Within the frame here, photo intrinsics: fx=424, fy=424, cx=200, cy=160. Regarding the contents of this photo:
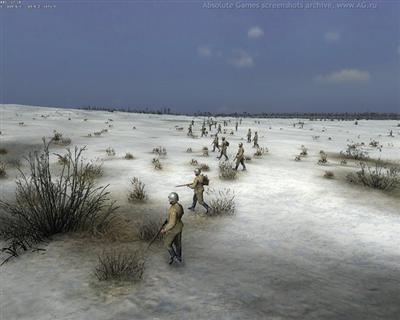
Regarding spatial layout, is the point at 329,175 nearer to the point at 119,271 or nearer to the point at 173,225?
the point at 173,225

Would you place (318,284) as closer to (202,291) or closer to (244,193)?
(202,291)

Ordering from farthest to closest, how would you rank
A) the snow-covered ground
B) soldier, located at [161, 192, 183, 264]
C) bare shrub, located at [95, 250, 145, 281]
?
soldier, located at [161, 192, 183, 264], bare shrub, located at [95, 250, 145, 281], the snow-covered ground

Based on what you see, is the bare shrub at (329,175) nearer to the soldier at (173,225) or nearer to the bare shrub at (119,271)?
the soldier at (173,225)

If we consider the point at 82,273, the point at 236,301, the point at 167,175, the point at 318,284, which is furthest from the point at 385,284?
the point at 167,175

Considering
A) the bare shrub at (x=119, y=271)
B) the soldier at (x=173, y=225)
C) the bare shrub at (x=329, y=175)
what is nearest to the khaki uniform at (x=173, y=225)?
the soldier at (x=173, y=225)

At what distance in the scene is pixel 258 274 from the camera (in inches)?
297

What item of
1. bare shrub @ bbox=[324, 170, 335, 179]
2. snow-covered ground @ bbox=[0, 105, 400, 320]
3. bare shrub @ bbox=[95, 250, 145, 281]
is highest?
bare shrub @ bbox=[324, 170, 335, 179]

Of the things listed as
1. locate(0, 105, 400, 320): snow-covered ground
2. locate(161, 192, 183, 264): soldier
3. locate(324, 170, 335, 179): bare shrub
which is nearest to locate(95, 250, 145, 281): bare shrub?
locate(0, 105, 400, 320): snow-covered ground

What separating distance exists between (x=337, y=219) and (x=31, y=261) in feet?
25.9

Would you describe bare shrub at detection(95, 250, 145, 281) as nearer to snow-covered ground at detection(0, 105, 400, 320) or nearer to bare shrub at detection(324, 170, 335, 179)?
snow-covered ground at detection(0, 105, 400, 320)

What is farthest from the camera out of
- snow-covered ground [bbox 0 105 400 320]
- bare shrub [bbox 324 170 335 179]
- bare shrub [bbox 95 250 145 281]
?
bare shrub [bbox 324 170 335 179]

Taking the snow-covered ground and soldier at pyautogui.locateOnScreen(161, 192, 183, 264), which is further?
soldier at pyautogui.locateOnScreen(161, 192, 183, 264)

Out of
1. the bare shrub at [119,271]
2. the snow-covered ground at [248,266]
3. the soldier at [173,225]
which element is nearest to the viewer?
the snow-covered ground at [248,266]

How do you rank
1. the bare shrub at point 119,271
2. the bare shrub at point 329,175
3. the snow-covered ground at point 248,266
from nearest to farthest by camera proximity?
the snow-covered ground at point 248,266, the bare shrub at point 119,271, the bare shrub at point 329,175
